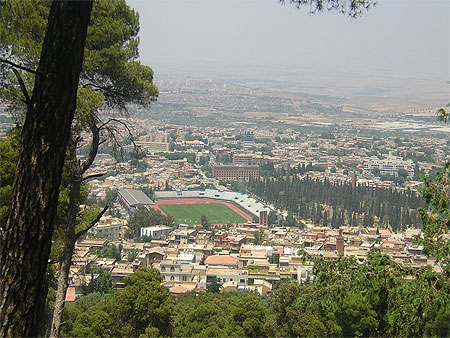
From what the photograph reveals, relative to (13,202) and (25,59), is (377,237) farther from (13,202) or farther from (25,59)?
→ (13,202)

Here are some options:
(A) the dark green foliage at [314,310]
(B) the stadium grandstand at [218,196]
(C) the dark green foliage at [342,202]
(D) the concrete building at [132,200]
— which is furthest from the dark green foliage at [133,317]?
(B) the stadium grandstand at [218,196]

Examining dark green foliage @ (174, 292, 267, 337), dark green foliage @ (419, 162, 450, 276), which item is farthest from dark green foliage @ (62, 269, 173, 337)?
dark green foliage @ (419, 162, 450, 276)

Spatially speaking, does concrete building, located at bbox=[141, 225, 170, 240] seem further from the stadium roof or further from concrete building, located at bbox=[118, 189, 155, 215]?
the stadium roof

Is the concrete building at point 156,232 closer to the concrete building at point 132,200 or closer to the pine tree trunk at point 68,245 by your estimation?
the concrete building at point 132,200

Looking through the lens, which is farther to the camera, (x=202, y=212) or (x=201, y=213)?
(x=202, y=212)

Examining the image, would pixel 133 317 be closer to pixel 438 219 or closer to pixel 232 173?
pixel 438 219

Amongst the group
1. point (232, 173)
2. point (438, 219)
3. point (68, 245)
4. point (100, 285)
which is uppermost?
point (438, 219)

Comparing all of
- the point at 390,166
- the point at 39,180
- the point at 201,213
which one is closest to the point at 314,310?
the point at 39,180
